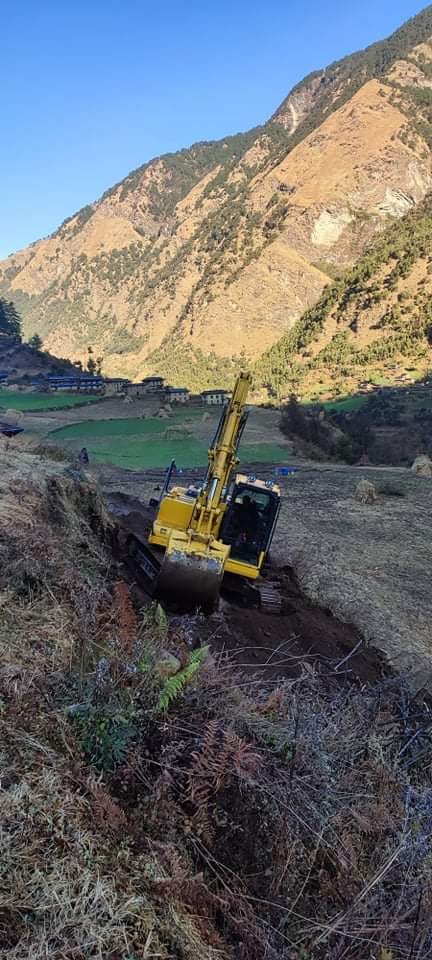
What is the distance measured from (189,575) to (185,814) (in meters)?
5.01

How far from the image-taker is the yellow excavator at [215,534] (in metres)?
8.17

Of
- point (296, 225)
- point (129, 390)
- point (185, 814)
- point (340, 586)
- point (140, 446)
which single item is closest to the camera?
point (185, 814)

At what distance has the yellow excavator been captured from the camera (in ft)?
26.8

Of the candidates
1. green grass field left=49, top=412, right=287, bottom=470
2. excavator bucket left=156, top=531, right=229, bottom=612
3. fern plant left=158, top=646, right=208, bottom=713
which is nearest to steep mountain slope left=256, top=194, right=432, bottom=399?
green grass field left=49, top=412, right=287, bottom=470

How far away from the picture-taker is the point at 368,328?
289 feet

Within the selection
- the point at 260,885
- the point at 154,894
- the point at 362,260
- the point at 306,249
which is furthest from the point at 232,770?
the point at 306,249

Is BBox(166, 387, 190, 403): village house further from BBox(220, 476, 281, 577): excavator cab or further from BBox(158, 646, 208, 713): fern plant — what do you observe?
BBox(158, 646, 208, 713): fern plant

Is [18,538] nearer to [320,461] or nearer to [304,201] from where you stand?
[320,461]

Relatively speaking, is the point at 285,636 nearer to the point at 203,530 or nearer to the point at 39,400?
the point at 203,530

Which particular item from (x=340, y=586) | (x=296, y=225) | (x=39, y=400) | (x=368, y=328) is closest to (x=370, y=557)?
(x=340, y=586)

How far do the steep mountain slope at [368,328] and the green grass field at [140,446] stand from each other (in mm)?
37566

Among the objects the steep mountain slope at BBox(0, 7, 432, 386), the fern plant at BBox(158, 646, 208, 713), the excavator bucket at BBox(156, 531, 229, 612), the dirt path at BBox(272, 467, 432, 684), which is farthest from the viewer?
the steep mountain slope at BBox(0, 7, 432, 386)

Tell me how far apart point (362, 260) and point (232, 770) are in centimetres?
11280

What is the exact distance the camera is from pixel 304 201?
115 meters
